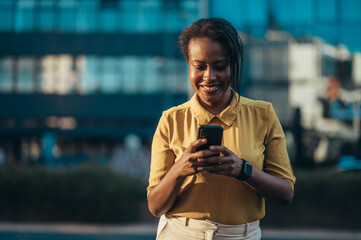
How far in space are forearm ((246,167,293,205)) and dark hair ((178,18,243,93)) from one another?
1.10ft

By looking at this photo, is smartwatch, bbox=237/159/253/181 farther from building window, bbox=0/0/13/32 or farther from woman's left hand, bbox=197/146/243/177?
building window, bbox=0/0/13/32

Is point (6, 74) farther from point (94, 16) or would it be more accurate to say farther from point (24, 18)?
point (94, 16)

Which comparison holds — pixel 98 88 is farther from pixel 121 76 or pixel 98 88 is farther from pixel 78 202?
pixel 78 202

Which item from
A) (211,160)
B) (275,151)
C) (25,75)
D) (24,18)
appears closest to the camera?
(211,160)

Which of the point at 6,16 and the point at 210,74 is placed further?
the point at 6,16

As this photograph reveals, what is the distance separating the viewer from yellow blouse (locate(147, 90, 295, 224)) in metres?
1.86

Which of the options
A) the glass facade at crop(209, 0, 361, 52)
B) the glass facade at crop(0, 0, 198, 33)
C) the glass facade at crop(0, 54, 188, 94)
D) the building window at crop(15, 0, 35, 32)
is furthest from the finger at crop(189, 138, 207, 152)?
the building window at crop(15, 0, 35, 32)

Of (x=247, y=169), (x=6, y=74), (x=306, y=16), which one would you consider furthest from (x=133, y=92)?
(x=247, y=169)

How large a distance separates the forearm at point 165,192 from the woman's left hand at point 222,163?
119 mm

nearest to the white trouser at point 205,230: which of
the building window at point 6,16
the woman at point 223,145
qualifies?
the woman at point 223,145

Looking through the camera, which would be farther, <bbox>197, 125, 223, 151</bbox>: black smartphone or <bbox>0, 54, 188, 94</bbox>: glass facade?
<bbox>0, 54, 188, 94</bbox>: glass facade

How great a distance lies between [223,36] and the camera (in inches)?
72.8

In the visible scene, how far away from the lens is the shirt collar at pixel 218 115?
1.91 m

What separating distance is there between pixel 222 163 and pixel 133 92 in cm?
3928
